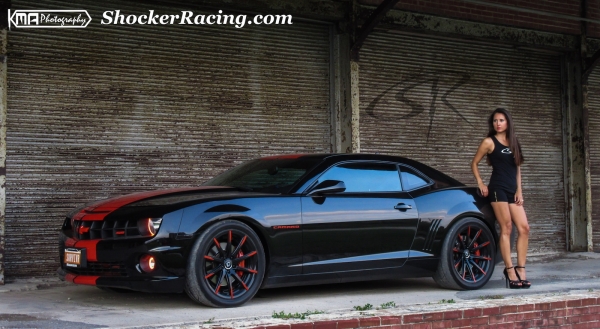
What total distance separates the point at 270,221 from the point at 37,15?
4.18 metres

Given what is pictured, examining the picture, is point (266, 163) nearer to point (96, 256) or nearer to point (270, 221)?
point (270, 221)

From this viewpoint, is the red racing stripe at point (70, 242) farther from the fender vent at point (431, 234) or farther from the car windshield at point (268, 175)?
the fender vent at point (431, 234)

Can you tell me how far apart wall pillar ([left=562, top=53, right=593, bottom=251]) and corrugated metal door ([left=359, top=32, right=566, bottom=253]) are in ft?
0.44

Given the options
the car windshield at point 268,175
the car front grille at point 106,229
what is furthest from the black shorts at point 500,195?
the car front grille at point 106,229

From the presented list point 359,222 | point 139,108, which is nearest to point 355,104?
point 139,108

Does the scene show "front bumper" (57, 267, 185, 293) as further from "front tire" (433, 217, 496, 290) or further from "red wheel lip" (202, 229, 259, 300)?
"front tire" (433, 217, 496, 290)

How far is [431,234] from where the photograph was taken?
26.4 feet

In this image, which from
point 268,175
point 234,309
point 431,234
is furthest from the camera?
point 431,234

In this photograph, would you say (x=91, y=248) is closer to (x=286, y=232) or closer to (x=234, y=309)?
(x=234, y=309)

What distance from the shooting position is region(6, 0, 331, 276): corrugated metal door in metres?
9.41

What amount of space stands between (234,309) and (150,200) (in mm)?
1149

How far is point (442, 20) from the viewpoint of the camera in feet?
40.8

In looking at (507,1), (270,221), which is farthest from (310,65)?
(270,221)

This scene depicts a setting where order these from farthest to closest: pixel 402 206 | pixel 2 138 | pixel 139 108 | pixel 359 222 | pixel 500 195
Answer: pixel 139 108
pixel 2 138
pixel 500 195
pixel 402 206
pixel 359 222
